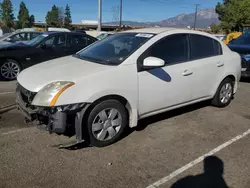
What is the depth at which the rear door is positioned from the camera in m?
4.93

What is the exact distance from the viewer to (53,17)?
97.3m

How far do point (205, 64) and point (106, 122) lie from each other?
7.54 feet

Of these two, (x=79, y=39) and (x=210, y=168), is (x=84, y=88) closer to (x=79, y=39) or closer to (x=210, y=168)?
(x=210, y=168)

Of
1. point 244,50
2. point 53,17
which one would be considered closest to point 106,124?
point 244,50

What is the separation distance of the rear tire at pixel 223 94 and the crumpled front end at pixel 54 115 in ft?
10.4

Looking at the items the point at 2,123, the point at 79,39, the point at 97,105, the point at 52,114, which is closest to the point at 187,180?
the point at 97,105

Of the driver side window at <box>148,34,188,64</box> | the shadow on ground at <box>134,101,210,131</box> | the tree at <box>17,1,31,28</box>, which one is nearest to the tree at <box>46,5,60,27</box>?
the tree at <box>17,1,31,28</box>

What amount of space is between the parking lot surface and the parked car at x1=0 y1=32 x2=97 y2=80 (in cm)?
344

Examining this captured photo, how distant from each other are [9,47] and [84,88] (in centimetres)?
557

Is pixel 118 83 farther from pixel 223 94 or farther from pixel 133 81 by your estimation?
pixel 223 94

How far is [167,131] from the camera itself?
4559 millimetres

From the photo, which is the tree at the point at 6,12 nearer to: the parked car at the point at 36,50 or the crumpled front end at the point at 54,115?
the parked car at the point at 36,50

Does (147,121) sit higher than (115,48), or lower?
lower

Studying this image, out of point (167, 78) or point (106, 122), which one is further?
point (167, 78)
